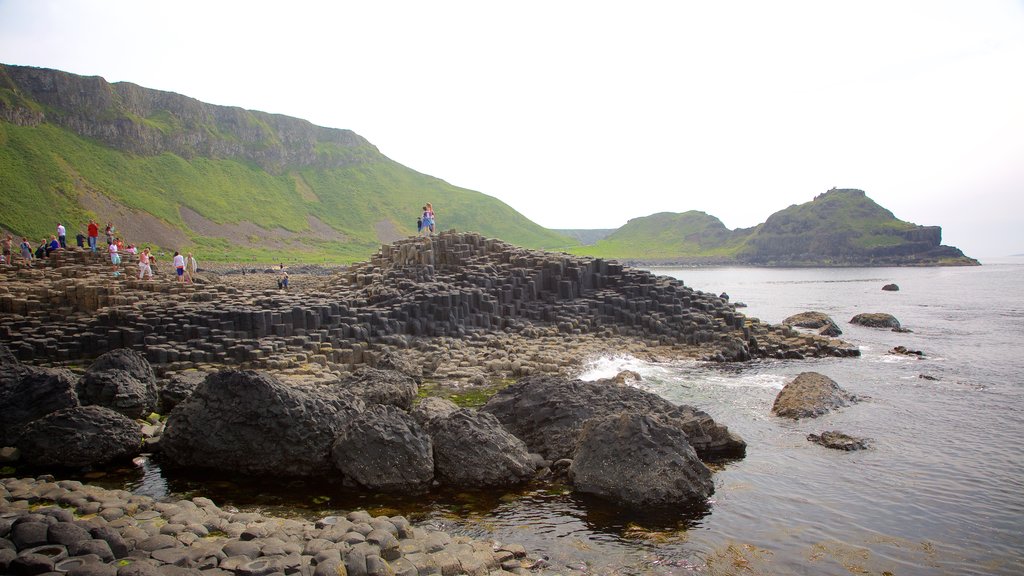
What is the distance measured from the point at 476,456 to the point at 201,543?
448 centimetres

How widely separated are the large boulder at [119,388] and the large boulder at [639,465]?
371 inches

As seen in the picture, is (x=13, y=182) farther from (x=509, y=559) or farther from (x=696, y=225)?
(x=696, y=225)

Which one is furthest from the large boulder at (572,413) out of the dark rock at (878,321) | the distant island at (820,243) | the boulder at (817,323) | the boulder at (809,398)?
the distant island at (820,243)

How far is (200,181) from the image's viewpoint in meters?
103

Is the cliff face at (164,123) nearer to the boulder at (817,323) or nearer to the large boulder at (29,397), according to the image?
the large boulder at (29,397)

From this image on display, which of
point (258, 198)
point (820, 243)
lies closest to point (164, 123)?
point (258, 198)

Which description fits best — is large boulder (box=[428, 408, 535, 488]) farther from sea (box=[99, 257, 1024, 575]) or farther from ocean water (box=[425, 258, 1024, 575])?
ocean water (box=[425, 258, 1024, 575])

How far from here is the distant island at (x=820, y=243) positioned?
119 meters

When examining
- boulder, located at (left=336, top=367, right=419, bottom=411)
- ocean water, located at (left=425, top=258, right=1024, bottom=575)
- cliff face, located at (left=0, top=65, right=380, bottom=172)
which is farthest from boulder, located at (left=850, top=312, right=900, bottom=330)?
cliff face, located at (left=0, top=65, right=380, bottom=172)

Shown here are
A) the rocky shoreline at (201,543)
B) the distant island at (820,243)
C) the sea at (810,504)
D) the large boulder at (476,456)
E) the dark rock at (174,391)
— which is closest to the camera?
the rocky shoreline at (201,543)

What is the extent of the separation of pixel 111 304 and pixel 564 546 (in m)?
18.7

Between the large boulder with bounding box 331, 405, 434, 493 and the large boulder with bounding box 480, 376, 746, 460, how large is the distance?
7.64 ft

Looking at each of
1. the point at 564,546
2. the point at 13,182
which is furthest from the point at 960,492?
the point at 13,182

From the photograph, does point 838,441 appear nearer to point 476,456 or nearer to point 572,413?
point 572,413
